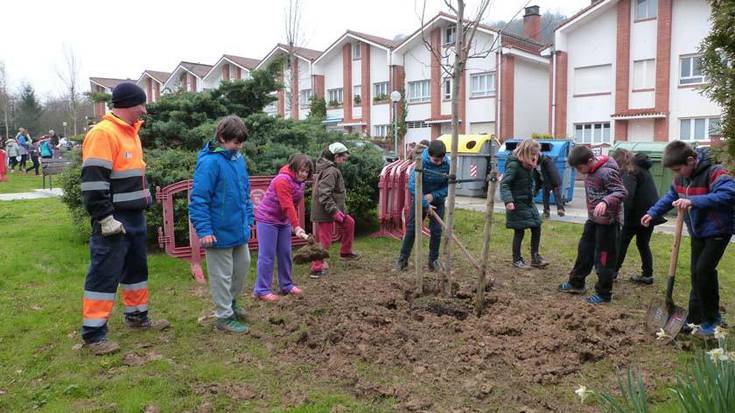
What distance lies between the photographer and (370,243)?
938cm

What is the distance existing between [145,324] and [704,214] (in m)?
4.67

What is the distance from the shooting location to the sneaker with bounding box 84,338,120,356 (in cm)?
454

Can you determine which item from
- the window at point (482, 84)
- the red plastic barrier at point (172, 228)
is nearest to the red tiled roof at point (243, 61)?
the window at point (482, 84)

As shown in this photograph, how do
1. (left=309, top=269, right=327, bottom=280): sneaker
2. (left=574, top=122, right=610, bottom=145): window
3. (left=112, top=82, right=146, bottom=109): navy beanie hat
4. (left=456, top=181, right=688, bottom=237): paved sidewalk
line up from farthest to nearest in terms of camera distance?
(left=574, top=122, right=610, bottom=145): window, (left=456, top=181, right=688, bottom=237): paved sidewalk, (left=309, top=269, right=327, bottom=280): sneaker, (left=112, top=82, right=146, bottom=109): navy beanie hat

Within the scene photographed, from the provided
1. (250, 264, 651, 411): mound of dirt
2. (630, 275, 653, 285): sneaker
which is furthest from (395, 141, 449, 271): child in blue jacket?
(630, 275, 653, 285): sneaker

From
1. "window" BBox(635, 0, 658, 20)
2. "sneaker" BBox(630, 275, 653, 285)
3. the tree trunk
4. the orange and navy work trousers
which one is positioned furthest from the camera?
"window" BBox(635, 0, 658, 20)

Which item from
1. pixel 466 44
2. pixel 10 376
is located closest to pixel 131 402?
pixel 10 376

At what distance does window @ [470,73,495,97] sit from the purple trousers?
98.1 ft

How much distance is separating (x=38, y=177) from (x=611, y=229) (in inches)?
877

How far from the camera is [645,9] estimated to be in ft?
92.2

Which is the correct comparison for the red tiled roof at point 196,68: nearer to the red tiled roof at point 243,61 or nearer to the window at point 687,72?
the red tiled roof at point 243,61

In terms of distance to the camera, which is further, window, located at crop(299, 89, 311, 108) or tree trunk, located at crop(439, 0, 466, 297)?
window, located at crop(299, 89, 311, 108)

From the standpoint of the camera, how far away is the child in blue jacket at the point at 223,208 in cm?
484

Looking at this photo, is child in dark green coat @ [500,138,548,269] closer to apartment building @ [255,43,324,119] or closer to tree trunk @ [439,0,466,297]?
tree trunk @ [439,0,466,297]
